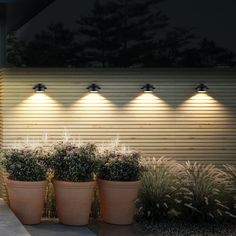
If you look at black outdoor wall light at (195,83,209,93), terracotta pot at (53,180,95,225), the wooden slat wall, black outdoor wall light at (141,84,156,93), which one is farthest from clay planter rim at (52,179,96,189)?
black outdoor wall light at (195,83,209,93)

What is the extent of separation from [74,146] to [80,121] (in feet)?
5.53

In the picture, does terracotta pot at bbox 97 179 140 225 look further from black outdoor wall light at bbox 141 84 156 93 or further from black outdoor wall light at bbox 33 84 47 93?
black outdoor wall light at bbox 33 84 47 93

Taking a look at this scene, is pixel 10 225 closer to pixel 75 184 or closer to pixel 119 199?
pixel 75 184

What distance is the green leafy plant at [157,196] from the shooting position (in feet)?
26.2

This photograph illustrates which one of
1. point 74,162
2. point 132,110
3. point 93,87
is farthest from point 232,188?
point 93,87

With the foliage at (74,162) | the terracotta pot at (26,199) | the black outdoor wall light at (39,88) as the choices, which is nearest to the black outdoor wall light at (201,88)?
the foliage at (74,162)

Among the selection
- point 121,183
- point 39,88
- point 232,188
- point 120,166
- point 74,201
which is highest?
point 39,88

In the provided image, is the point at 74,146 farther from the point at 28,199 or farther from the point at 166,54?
the point at 166,54

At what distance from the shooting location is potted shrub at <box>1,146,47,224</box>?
7648 millimetres

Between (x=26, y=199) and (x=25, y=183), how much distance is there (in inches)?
10.8

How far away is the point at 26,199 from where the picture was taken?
25.1 ft

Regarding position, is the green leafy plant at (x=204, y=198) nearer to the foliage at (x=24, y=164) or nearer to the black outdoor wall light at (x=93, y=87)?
the foliage at (x=24, y=164)

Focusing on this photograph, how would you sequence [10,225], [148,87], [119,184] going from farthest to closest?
[148,87]
[119,184]
[10,225]

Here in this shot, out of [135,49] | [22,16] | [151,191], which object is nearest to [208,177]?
[151,191]
